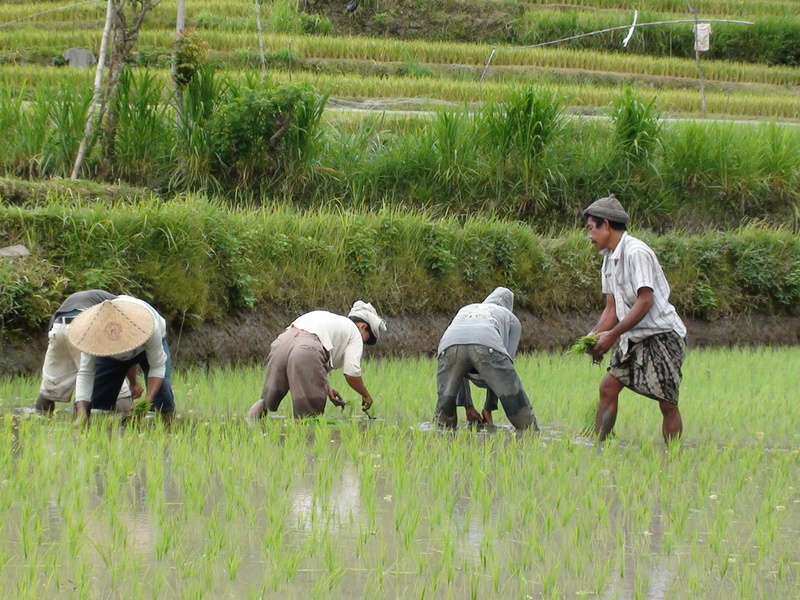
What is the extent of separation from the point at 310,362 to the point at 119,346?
1.15m

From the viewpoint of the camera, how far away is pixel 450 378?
6516mm

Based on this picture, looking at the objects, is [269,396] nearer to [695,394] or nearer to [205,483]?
[205,483]

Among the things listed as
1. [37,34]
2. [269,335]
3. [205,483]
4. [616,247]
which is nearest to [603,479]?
[616,247]

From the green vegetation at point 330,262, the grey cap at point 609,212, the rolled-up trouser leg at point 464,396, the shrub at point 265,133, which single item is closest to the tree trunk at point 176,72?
the shrub at point 265,133

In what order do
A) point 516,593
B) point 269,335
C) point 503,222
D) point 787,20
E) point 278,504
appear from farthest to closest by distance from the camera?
1. point 787,20
2. point 503,222
3. point 269,335
4. point 278,504
5. point 516,593

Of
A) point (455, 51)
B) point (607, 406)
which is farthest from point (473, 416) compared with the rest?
point (455, 51)

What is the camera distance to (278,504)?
450 centimetres

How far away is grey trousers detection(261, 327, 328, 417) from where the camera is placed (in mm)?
6387

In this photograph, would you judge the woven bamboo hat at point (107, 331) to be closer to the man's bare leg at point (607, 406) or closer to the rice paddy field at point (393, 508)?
the rice paddy field at point (393, 508)

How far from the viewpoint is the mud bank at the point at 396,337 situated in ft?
26.5

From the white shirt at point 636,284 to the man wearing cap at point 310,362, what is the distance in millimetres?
1583

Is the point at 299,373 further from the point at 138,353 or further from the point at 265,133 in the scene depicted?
the point at 265,133

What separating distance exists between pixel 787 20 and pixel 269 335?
73.4 feet

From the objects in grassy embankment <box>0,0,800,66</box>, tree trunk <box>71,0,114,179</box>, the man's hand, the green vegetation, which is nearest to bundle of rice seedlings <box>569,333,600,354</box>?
the man's hand
